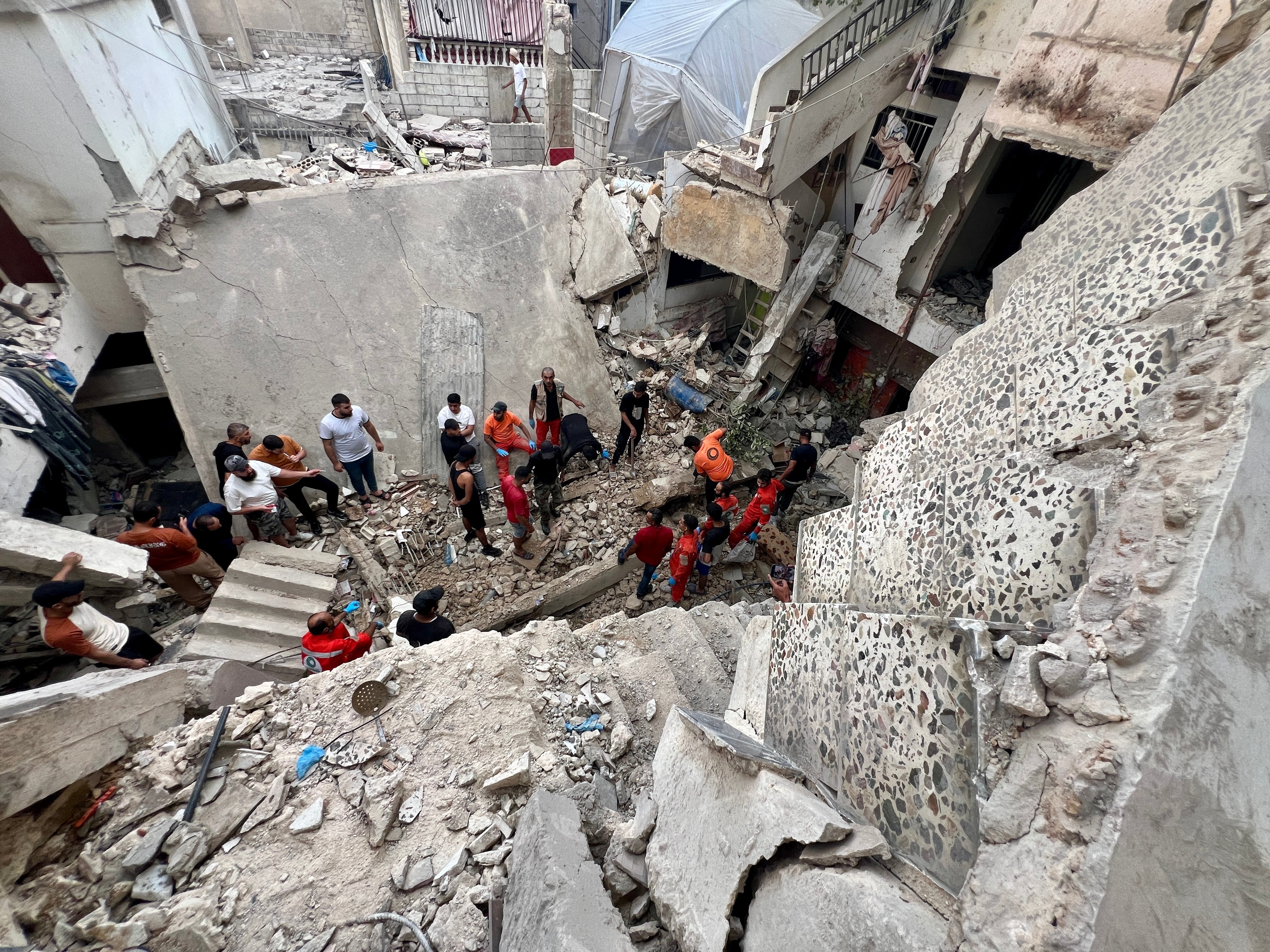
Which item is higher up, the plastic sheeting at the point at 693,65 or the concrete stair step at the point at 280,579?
the plastic sheeting at the point at 693,65

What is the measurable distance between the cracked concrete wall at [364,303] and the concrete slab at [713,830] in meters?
5.06

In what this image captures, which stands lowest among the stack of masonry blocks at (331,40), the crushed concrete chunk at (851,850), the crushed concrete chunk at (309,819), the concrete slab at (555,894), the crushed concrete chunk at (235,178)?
the crushed concrete chunk at (309,819)

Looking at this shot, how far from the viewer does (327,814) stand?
2.38 meters

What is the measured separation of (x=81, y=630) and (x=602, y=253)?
6604mm

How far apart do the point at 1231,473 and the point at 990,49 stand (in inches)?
276

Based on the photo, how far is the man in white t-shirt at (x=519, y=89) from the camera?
11578 millimetres

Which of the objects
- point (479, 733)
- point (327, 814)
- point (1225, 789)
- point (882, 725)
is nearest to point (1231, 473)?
point (1225, 789)

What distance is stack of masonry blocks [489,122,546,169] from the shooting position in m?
8.12

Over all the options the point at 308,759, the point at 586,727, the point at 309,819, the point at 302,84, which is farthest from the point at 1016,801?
the point at 302,84

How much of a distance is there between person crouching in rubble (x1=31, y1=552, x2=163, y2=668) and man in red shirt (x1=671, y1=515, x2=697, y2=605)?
4.02 meters

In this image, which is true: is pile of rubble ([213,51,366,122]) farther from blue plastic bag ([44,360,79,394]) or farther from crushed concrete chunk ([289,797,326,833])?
crushed concrete chunk ([289,797,326,833])

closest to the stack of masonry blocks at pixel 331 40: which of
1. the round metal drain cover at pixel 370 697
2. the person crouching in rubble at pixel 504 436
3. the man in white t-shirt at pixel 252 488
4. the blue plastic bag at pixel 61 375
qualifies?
the blue plastic bag at pixel 61 375

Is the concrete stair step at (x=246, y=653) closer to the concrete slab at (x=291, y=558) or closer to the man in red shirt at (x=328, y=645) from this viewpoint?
the man in red shirt at (x=328, y=645)

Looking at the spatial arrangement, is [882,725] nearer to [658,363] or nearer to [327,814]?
[327,814]
